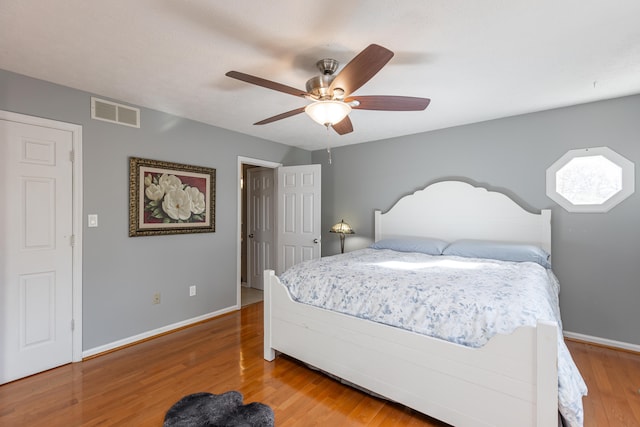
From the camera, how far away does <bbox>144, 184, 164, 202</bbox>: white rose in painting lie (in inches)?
123

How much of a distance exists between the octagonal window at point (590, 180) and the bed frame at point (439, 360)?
29cm

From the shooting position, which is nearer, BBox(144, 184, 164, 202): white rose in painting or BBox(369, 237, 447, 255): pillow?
BBox(144, 184, 164, 202): white rose in painting

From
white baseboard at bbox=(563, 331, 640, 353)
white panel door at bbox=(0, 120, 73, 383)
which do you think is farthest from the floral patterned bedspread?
white panel door at bbox=(0, 120, 73, 383)

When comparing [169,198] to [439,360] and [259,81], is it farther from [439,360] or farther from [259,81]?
[439,360]

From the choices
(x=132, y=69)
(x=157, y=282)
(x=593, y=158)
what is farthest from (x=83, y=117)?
(x=593, y=158)

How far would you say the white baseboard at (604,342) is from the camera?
2.78 meters

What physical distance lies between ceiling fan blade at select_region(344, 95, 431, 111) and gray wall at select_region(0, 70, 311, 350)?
2.28 m

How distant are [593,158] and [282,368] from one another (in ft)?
11.7

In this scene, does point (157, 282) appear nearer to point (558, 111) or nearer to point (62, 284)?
point (62, 284)

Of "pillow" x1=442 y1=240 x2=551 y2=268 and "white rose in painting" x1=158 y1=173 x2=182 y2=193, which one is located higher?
"white rose in painting" x1=158 y1=173 x2=182 y2=193

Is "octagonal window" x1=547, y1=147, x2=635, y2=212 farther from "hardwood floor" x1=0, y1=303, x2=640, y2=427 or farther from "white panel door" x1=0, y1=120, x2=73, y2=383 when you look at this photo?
"white panel door" x1=0, y1=120, x2=73, y2=383

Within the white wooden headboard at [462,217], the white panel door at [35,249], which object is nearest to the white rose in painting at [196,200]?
the white panel door at [35,249]

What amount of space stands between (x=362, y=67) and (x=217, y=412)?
7.58 feet

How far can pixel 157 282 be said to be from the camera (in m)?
3.24
